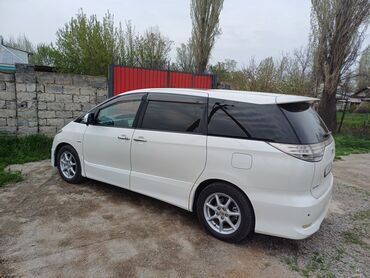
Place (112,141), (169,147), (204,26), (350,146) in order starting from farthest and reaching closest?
(204,26), (350,146), (112,141), (169,147)

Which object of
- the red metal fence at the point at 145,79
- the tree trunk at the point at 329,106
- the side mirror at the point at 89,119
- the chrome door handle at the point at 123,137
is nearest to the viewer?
the chrome door handle at the point at 123,137

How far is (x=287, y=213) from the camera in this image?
251 centimetres

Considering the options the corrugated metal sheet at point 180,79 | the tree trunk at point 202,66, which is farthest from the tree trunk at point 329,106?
the corrugated metal sheet at point 180,79

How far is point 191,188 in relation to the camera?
10.0ft

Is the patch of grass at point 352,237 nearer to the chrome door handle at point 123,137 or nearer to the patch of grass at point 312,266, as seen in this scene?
the patch of grass at point 312,266

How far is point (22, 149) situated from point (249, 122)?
534cm

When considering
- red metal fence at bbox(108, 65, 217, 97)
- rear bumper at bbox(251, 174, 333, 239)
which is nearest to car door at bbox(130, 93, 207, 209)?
rear bumper at bbox(251, 174, 333, 239)

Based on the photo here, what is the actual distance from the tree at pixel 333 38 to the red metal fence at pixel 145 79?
5582 mm

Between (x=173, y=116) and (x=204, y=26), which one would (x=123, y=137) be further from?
(x=204, y=26)

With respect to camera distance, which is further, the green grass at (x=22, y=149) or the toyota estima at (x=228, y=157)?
the green grass at (x=22, y=149)

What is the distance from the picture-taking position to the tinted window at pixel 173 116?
3086 millimetres

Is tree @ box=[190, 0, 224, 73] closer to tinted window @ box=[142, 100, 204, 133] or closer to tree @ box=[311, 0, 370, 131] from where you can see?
tree @ box=[311, 0, 370, 131]

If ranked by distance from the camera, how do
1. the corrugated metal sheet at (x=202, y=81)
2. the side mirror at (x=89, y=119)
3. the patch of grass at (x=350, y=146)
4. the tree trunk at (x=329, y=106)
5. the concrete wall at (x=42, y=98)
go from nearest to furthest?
the side mirror at (x=89, y=119), the concrete wall at (x=42, y=98), the patch of grass at (x=350, y=146), the corrugated metal sheet at (x=202, y=81), the tree trunk at (x=329, y=106)

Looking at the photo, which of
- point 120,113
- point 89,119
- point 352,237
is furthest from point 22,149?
point 352,237
